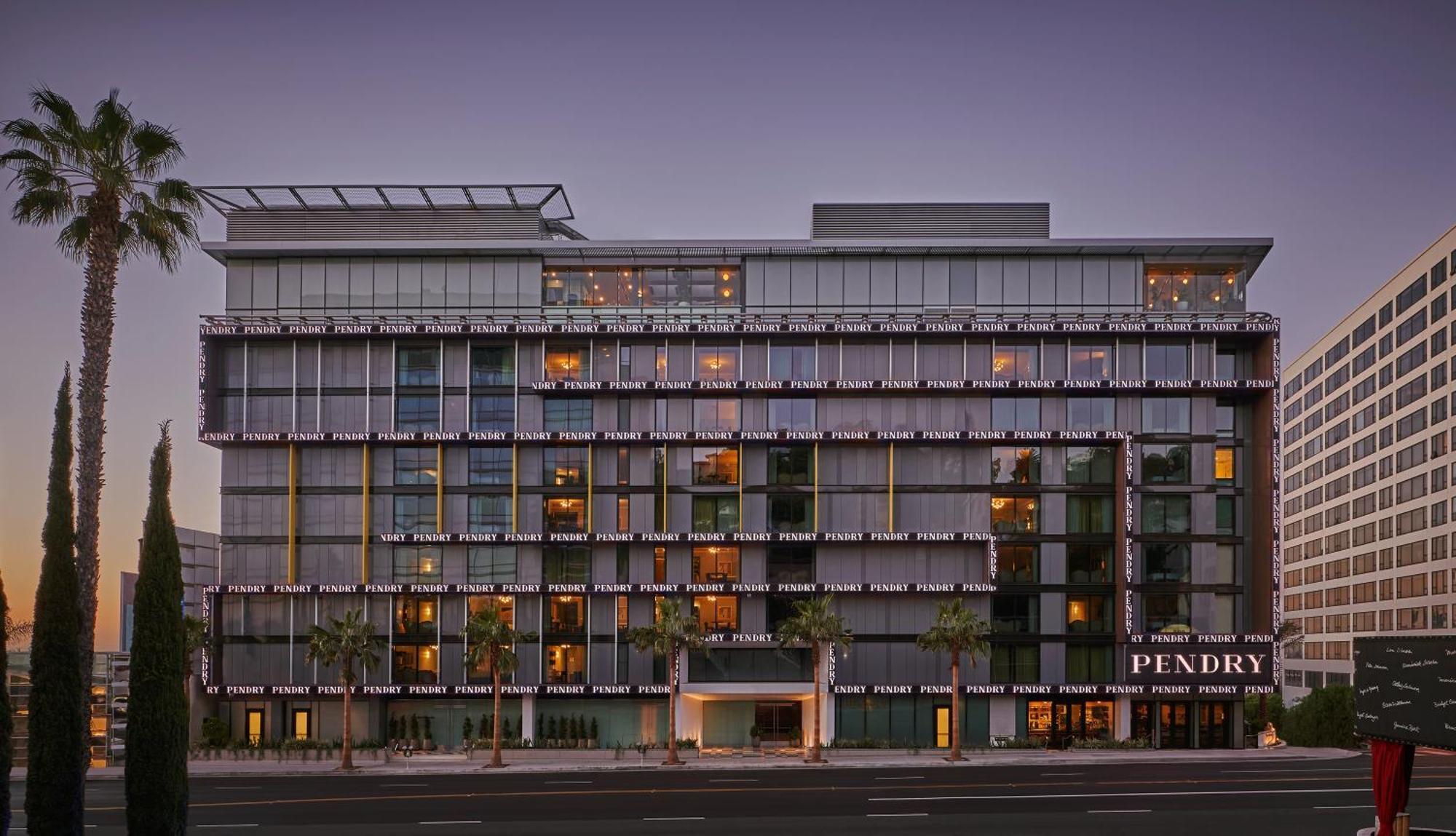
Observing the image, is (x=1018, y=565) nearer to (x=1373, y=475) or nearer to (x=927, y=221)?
(x=927, y=221)

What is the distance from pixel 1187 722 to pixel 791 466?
27.9 metres

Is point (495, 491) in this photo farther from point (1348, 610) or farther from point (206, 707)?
point (1348, 610)

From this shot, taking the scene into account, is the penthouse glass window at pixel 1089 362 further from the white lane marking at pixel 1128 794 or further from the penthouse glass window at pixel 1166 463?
the white lane marking at pixel 1128 794

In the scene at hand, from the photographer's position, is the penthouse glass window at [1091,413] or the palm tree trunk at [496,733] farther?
the penthouse glass window at [1091,413]

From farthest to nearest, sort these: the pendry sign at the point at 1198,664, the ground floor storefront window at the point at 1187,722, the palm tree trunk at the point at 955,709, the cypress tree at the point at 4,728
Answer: the ground floor storefront window at the point at 1187,722 < the pendry sign at the point at 1198,664 < the palm tree trunk at the point at 955,709 < the cypress tree at the point at 4,728

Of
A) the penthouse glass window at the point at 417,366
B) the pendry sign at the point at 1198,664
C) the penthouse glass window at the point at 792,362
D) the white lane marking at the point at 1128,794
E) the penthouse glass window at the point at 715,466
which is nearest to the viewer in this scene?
the white lane marking at the point at 1128,794

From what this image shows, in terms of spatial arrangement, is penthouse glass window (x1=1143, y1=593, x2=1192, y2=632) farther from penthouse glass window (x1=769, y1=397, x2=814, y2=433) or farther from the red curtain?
the red curtain

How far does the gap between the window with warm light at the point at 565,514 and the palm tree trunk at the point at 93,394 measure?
38.0 metres

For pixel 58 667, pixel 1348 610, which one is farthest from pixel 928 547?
pixel 1348 610

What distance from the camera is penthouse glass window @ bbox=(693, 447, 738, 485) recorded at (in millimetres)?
64438

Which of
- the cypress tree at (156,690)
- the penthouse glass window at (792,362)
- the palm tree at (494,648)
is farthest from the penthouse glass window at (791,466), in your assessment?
the cypress tree at (156,690)

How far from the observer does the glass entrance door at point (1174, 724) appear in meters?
62.3

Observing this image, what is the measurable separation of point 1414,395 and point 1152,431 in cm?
6281

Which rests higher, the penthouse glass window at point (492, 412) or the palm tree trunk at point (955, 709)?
the penthouse glass window at point (492, 412)
